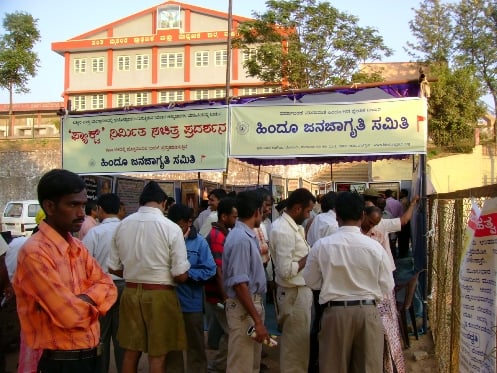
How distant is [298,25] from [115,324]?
21.0 metres

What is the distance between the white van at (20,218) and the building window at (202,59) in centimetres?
2589

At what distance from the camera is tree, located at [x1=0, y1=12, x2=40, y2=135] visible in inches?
1208

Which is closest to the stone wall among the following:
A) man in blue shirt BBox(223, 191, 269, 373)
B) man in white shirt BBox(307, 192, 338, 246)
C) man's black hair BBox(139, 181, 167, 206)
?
man in white shirt BBox(307, 192, 338, 246)

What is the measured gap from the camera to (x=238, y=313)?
170 inches

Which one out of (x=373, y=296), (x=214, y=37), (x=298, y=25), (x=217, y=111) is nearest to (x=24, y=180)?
(x=298, y=25)

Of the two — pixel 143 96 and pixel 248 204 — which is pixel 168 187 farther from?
pixel 143 96

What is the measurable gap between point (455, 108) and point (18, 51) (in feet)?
81.2

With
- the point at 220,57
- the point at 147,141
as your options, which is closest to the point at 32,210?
the point at 147,141

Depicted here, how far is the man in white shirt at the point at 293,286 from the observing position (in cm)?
457

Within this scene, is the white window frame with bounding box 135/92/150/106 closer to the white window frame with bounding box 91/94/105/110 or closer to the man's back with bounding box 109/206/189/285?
the white window frame with bounding box 91/94/105/110

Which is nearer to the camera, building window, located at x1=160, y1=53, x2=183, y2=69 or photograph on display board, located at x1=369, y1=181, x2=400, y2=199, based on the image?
photograph on display board, located at x1=369, y1=181, x2=400, y2=199

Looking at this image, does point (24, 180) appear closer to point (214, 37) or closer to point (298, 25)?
point (298, 25)

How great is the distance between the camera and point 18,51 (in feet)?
101

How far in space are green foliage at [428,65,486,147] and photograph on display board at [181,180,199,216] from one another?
784 inches
